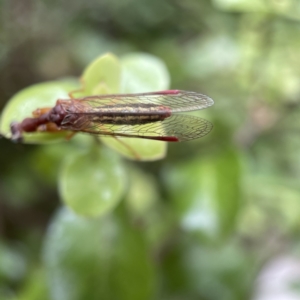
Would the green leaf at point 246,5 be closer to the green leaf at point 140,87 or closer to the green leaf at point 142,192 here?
the green leaf at point 140,87

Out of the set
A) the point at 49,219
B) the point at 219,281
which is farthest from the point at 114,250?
the point at 49,219

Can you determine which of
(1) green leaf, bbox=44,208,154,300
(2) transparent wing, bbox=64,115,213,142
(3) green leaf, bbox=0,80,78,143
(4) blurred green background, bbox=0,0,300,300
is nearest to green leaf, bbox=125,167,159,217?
(4) blurred green background, bbox=0,0,300,300

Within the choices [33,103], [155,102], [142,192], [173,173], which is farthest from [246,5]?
[142,192]

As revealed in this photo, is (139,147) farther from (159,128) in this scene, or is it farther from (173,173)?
(173,173)

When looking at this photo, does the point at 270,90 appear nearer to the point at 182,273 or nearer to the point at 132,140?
the point at 182,273

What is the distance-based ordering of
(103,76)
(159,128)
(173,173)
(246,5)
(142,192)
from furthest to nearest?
(142,192)
(173,173)
(246,5)
(159,128)
(103,76)

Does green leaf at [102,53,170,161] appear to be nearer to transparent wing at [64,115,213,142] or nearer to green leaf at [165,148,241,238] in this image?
transparent wing at [64,115,213,142]
